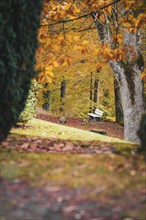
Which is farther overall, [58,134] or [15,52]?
[58,134]

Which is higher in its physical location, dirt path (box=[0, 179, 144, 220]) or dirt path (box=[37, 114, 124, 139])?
dirt path (box=[37, 114, 124, 139])

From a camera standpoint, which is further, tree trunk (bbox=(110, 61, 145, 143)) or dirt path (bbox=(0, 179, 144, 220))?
tree trunk (bbox=(110, 61, 145, 143))

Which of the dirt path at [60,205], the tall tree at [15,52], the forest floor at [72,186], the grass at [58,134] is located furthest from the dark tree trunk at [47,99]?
the dirt path at [60,205]

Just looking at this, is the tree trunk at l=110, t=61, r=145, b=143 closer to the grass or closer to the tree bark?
the tree bark

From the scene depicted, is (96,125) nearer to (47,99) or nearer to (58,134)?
(47,99)

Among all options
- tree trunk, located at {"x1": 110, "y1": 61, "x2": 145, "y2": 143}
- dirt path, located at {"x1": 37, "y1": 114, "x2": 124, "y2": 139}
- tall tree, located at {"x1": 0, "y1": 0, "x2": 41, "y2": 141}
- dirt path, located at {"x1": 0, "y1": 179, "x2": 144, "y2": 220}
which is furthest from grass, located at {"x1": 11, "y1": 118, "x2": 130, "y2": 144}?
dirt path, located at {"x1": 37, "y1": 114, "x2": 124, "y2": 139}

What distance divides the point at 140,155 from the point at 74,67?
1866cm

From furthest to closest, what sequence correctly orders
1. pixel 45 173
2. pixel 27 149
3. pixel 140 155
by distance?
pixel 27 149 < pixel 140 155 < pixel 45 173

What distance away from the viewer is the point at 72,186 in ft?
13.5

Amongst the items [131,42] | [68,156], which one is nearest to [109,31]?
[131,42]

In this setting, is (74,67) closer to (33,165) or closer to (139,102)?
(139,102)

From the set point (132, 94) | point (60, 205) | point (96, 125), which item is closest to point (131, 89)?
point (132, 94)

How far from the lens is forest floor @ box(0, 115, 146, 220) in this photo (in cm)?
365

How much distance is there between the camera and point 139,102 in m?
12.7
